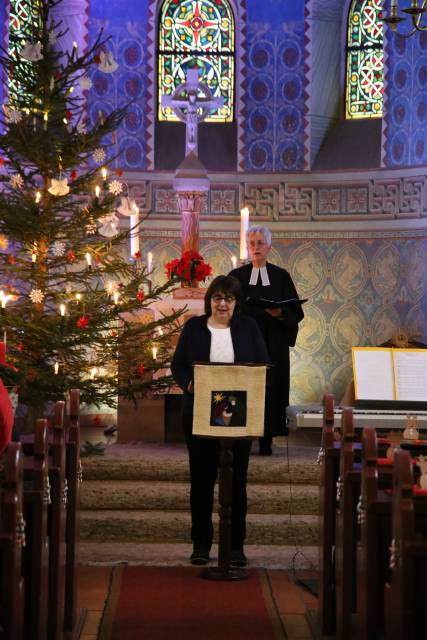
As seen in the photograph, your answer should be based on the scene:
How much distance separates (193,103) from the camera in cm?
1077

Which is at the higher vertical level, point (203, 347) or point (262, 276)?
point (262, 276)

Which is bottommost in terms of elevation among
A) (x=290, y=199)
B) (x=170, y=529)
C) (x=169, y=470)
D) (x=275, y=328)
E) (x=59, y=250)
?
(x=170, y=529)

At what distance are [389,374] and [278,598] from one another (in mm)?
1300

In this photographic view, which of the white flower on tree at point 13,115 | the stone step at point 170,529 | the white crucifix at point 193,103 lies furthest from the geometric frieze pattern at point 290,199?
the stone step at point 170,529

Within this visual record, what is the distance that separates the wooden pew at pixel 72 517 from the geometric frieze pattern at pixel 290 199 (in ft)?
22.1

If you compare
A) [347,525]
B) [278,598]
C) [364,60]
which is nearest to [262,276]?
[278,598]

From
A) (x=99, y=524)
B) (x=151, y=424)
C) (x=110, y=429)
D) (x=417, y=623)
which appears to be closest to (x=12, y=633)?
(x=417, y=623)

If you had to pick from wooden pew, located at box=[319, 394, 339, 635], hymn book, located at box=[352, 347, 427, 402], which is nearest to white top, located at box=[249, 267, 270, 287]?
hymn book, located at box=[352, 347, 427, 402]

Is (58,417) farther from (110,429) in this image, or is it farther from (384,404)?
(110,429)

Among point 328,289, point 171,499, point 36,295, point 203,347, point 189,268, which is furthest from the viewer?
point 328,289

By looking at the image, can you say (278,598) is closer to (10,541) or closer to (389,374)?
(389,374)

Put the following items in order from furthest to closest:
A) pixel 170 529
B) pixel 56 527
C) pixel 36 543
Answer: pixel 170 529 → pixel 56 527 → pixel 36 543

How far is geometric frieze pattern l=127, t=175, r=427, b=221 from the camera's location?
37.7 ft

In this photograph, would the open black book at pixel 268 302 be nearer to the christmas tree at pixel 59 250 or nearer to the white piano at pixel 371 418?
the christmas tree at pixel 59 250
